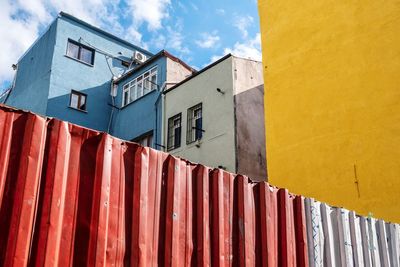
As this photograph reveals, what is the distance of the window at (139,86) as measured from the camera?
1947 cm

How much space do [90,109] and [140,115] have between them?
4036 mm

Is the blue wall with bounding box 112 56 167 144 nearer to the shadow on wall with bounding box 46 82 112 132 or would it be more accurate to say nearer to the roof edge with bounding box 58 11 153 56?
the shadow on wall with bounding box 46 82 112 132

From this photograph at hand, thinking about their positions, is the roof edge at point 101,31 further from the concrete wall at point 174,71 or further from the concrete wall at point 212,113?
the concrete wall at point 212,113

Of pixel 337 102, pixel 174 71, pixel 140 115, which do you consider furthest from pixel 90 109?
pixel 337 102

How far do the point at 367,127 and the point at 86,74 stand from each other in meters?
16.3

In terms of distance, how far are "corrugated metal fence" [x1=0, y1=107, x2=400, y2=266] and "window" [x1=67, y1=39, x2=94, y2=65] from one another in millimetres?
19805

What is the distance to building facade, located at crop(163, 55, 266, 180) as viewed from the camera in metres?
14.7

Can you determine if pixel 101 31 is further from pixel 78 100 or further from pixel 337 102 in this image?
pixel 337 102

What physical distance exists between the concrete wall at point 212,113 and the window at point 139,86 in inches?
104

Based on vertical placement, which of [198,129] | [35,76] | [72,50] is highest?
[72,50]

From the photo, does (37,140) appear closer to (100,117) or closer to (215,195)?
(215,195)

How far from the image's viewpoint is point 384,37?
34.3 feet

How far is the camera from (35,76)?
2275 centimetres

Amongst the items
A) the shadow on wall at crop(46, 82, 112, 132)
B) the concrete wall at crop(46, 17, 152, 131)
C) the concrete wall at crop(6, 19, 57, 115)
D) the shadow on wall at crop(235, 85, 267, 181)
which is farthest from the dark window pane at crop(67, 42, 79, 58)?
the shadow on wall at crop(235, 85, 267, 181)
